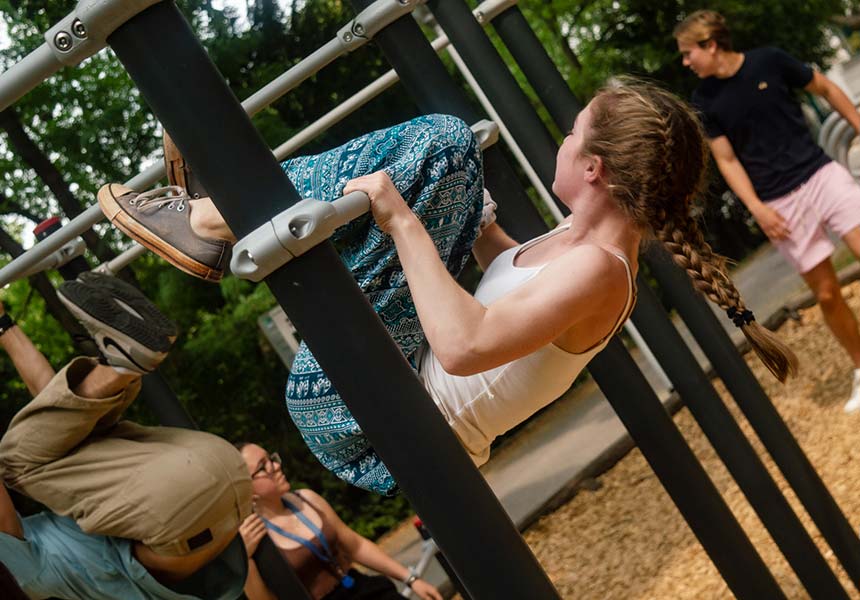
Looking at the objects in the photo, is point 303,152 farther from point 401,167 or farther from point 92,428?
point 401,167

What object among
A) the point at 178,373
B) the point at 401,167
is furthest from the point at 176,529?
the point at 178,373

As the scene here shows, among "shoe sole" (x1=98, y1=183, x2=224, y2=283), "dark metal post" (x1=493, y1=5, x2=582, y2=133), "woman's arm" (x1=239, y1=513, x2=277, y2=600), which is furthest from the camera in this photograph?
"woman's arm" (x1=239, y1=513, x2=277, y2=600)

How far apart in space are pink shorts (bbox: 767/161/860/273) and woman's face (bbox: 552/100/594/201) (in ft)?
9.21

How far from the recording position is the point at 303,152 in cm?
757

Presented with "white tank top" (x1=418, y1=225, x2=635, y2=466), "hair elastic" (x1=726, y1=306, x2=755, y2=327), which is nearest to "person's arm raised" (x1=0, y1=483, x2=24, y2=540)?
"white tank top" (x1=418, y1=225, x2=635, y2=466)

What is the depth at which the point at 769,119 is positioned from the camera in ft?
15.7

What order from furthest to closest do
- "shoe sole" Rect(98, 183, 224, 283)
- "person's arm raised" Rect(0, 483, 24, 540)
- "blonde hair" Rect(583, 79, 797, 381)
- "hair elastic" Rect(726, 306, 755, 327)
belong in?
"person's arm raised" Rect(0, 483, 24, 540)
"hair elastic" Rect(726, 306, 755, 327)
"blonde hair" Rect(583, 79, 797, 381)
"shoe sole" Rect(98, 183, 224, 283)

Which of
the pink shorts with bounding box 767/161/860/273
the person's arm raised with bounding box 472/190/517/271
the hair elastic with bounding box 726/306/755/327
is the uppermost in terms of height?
the person's arm raised with bounding box 472/190/517/271

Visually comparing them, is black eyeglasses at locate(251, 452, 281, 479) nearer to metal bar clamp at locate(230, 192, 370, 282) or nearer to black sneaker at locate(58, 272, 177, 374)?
black sneaker at locate(58, 272, 177, 374)

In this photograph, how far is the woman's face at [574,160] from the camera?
2.13 metres

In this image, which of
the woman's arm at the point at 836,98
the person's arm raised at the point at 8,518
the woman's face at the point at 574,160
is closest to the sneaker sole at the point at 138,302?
the person's arm raised at the point at 8,518

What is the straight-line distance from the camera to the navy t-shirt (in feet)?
15.6

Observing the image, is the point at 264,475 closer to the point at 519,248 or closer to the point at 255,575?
the point at 255,575

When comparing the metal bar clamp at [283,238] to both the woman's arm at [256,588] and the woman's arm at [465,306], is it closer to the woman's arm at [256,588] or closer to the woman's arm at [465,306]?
the woman's arm at [465,306]
